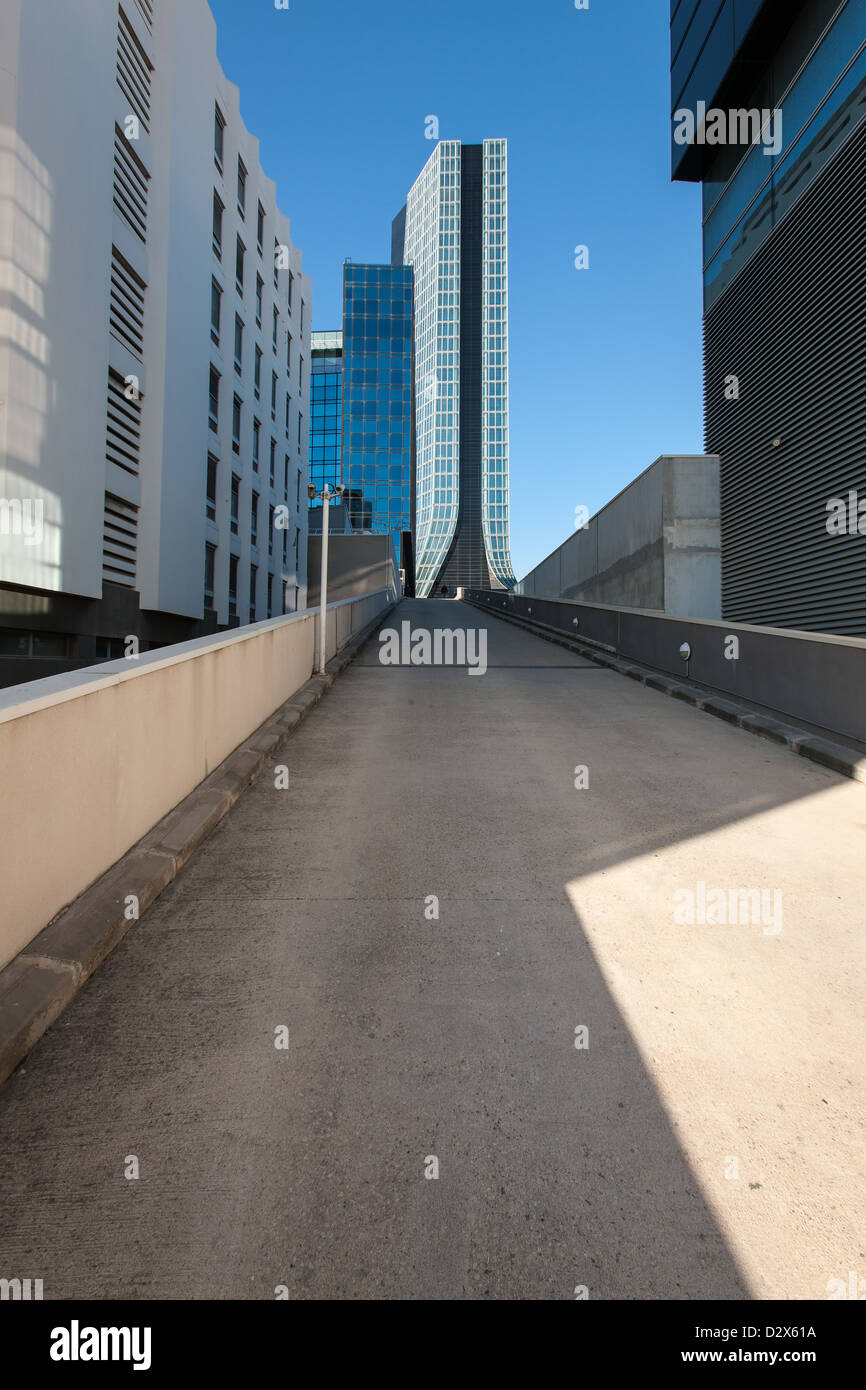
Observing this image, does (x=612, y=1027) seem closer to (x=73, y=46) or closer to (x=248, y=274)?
(x=73, y=46)

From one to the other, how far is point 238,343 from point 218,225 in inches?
153

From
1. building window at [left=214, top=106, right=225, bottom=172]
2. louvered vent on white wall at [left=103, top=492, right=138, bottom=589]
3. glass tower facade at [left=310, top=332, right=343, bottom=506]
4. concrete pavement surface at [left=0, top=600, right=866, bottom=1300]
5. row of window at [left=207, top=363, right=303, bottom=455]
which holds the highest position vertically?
glass tower facade at [left=310, top=332, right=343, bottom=506]

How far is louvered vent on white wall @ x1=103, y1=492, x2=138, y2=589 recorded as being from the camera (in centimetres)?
1642

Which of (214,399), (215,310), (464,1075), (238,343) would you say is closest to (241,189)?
(238,343)

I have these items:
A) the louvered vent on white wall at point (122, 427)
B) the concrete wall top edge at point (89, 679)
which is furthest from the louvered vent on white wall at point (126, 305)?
the concrete wall top edge at point (89, 679)

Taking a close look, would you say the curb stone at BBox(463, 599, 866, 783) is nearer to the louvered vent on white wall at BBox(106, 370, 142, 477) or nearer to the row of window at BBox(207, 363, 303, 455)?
the louvered vent on white wall at BBox(106, 370, 142, 477)

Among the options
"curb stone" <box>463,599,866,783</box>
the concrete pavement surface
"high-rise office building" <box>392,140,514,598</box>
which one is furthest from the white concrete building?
"high-rise office building" <box>392,140,514,598</box>

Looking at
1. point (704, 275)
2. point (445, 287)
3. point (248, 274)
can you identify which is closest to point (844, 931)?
point (704, 275)

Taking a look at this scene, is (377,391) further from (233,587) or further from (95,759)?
(95,759)

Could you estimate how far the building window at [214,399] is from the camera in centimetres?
2442

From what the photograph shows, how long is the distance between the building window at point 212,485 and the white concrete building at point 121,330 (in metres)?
0.11

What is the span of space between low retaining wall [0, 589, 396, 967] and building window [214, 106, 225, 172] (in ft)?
80.6

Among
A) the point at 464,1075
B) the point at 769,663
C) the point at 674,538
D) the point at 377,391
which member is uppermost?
the point at 377,391

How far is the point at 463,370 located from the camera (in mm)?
166125
